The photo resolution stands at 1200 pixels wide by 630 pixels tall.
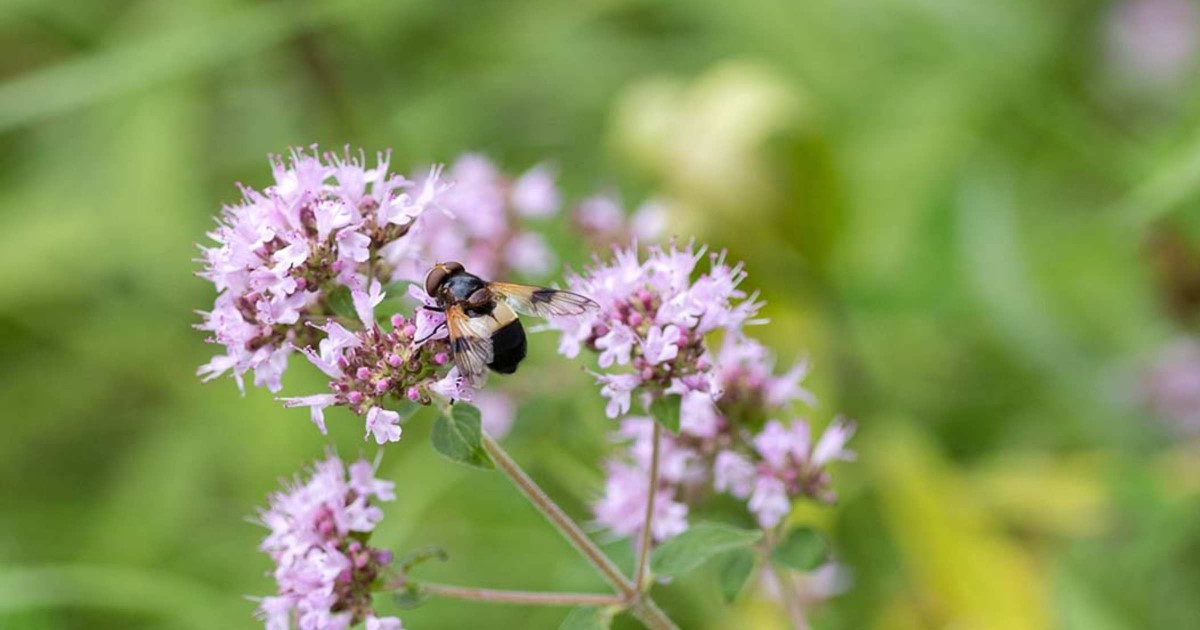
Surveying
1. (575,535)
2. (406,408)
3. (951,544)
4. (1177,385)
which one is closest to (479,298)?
(406,408)

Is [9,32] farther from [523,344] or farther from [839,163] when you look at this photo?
[523,344]

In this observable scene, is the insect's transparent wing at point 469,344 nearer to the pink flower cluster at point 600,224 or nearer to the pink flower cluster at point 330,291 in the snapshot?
the pink flower cluster at point 330,291

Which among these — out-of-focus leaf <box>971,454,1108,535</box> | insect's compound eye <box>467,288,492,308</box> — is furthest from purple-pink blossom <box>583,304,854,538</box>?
out-of-focus leaf <box>971,454,1108,535</box>

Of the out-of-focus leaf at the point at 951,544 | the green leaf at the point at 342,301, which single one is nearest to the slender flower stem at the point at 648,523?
the green leaf at the point at 342,301

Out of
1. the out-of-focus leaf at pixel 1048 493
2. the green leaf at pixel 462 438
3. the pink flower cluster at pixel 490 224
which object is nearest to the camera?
the green leaf at pixel 462 438

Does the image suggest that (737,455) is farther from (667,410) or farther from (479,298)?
(479,298)

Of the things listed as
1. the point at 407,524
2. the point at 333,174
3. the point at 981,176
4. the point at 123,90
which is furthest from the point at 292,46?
the point at 333,174

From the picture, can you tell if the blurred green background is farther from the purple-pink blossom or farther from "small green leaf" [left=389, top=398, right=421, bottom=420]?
"small green leaf" [left=389, top=398, right=421, bottom=420]
